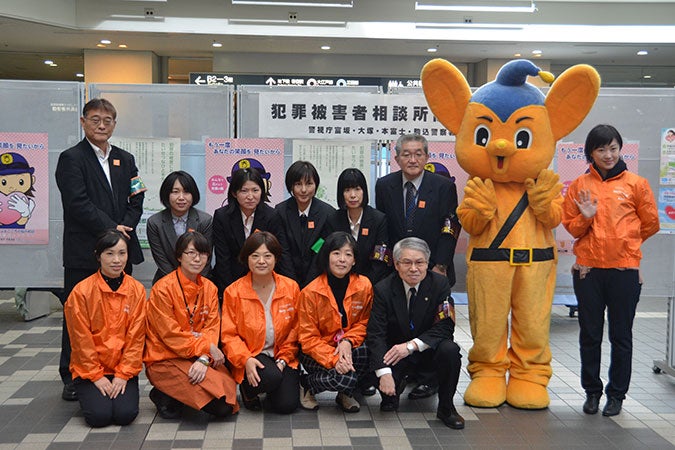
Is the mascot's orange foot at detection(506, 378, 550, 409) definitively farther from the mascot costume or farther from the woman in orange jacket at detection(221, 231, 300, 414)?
the woman in orange jacket at detection(221, 231, 300, 414)

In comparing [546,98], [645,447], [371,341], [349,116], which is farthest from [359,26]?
[645,447]

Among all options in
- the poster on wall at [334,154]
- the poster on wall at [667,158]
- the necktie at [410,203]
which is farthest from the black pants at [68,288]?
the poster on wall at [667,158]

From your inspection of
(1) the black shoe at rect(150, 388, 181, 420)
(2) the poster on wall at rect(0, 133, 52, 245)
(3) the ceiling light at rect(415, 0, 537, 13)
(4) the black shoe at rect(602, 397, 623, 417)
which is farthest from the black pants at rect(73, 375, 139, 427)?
(3) the ceiling light at rect(415, 0, 537, 13)

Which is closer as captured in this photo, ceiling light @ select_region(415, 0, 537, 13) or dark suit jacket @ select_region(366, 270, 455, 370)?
dark suit jacket @ select_region(366, 270, 455, 370)

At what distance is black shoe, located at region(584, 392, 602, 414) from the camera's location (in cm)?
419

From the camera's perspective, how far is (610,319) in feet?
13.7

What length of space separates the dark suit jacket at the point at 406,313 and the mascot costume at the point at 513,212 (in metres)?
0.28

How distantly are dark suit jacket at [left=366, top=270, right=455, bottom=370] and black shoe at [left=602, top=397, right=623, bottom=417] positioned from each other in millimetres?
1064

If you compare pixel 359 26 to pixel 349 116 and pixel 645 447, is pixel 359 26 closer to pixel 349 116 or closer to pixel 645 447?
pixel 349 116

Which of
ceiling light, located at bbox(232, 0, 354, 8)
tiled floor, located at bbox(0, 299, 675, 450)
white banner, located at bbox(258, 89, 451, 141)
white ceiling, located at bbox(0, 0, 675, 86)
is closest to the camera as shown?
tiled floor, located at bbox(0, 299, 675, 450)

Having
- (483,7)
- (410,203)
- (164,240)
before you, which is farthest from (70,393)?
(483,7)

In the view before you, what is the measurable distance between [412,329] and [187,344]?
134cm

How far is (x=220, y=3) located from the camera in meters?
10.2

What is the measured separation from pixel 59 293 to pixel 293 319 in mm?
3493
